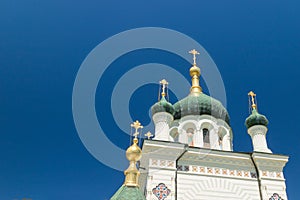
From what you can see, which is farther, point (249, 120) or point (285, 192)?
point (249, 120)

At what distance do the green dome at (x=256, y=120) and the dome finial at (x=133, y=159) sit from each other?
12.4 ft

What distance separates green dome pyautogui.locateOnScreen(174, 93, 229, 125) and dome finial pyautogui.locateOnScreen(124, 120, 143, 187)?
110 inches

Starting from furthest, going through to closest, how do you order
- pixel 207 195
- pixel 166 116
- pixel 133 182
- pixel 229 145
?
pixel 229 145, pixel 166 116, pixel 207 195, pixel 133 182

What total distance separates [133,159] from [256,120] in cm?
464

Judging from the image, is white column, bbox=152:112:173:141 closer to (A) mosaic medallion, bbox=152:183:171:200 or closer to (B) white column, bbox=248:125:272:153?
(A) mosaic medallion, bbox=152:183:171:200

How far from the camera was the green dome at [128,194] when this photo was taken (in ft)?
31.8

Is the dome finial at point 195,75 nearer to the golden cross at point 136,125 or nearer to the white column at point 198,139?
the white column at point 198,139

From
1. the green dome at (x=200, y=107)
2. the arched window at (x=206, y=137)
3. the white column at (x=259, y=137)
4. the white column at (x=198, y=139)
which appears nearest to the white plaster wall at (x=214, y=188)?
the white column at (x=259, y=137)

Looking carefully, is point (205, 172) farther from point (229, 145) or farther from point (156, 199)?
point (229, 145)

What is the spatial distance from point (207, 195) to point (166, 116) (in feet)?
9.58

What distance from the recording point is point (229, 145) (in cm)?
1411

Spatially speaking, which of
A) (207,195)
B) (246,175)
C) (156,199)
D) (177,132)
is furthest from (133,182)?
(177,132)

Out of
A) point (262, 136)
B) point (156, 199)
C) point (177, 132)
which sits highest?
point (177, 132)

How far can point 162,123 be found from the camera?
12.5 m
